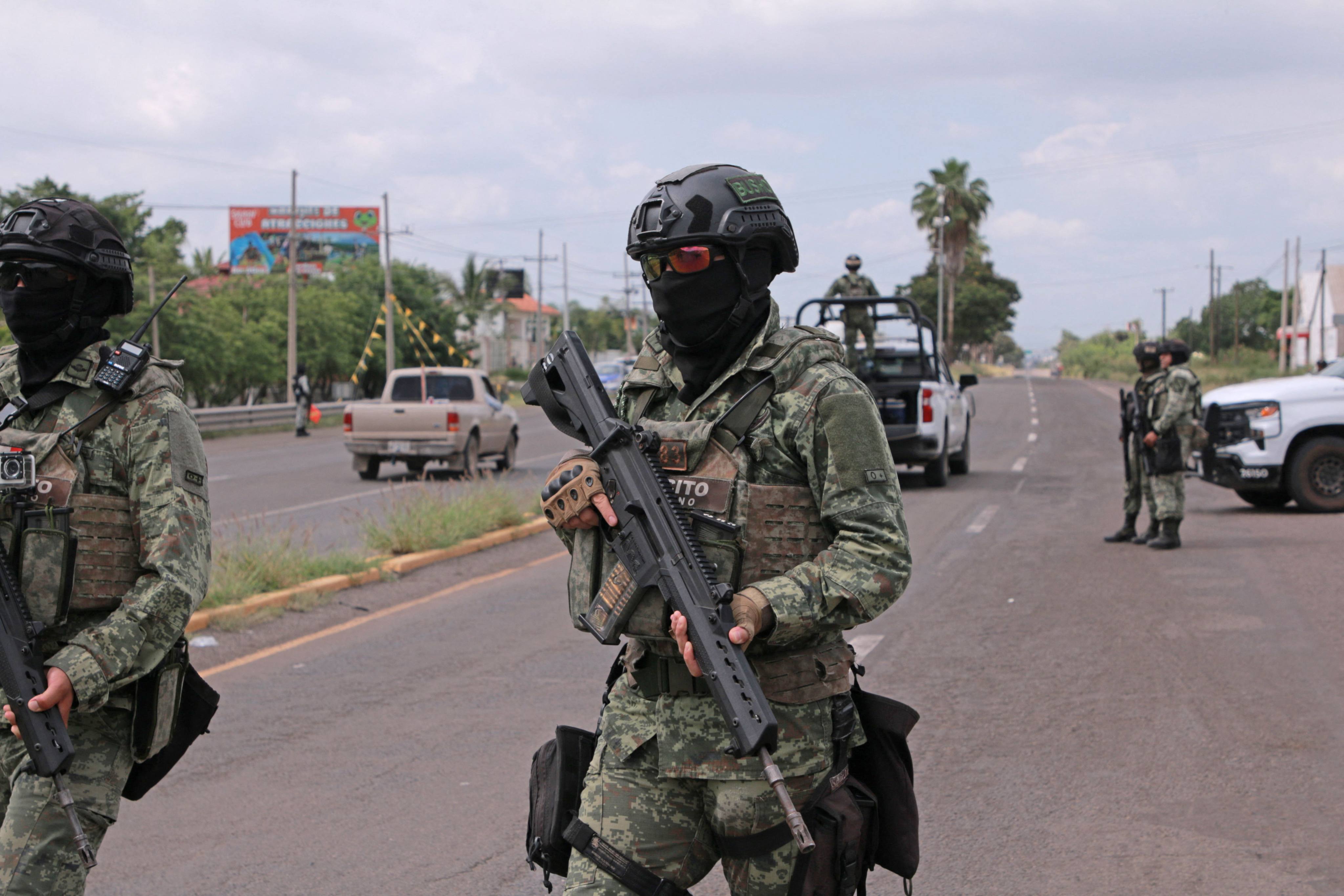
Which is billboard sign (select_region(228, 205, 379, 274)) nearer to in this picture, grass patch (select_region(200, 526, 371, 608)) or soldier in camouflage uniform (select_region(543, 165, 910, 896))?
grass patch (select_region(200, 526, 371, 608))

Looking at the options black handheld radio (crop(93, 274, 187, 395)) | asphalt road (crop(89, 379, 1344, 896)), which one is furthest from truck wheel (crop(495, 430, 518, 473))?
black handheld radio (crop(93, 274, 187, 395))

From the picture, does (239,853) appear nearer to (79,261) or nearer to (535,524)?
(79,261)

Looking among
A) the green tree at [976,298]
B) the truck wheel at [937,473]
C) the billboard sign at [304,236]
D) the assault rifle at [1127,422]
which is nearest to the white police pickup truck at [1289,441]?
the assault rifle at [1127,422]

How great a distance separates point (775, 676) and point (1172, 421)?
919 cm

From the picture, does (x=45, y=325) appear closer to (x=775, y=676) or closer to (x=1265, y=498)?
(x=775, y=676)

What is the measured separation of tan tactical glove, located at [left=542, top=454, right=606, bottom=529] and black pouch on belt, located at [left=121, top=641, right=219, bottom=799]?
0.95m

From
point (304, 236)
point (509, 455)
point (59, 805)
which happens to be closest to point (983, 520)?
point (509, 455)

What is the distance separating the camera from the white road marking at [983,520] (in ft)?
42.5

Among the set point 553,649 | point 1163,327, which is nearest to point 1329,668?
point 553,649

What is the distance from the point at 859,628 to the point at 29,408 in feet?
20.3

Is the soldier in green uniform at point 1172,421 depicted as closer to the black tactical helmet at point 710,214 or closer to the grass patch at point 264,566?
the grass patch at point 264,566

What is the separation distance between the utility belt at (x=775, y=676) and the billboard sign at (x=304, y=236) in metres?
72.5

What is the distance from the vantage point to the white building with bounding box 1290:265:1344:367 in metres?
73.6

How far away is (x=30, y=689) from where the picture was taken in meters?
2.72
